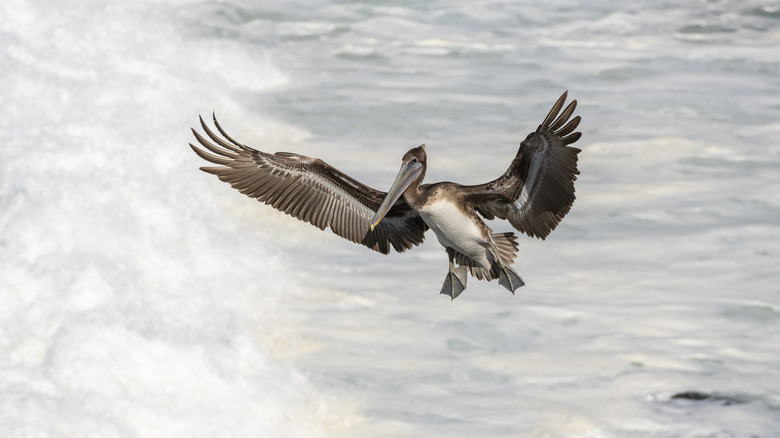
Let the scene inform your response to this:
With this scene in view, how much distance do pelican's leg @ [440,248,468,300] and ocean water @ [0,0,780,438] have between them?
18.0 feet

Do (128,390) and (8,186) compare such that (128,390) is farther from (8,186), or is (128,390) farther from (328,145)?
(328,145)

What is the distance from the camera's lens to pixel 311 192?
6578mm

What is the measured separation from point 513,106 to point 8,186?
12.7 metres

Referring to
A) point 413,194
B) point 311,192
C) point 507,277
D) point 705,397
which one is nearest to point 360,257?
point 705,397

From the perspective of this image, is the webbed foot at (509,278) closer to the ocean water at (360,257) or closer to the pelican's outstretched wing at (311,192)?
the pelican's outstretched wing at (311,192)

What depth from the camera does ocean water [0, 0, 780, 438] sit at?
12102mm

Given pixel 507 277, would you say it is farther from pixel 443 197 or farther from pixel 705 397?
pixel 705 397

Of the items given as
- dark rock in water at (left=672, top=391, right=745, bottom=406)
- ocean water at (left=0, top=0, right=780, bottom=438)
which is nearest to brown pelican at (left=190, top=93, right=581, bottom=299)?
ocean water at (left=0, top=0, right=780, bottom=438)

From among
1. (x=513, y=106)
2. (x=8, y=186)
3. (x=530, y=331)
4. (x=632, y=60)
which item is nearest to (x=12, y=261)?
(x=8, y=186)

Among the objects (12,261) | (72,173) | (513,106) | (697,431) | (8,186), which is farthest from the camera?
(513,106)

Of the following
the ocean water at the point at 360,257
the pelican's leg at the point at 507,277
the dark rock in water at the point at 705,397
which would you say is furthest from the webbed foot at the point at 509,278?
the dark rock in water at the point at 705,397

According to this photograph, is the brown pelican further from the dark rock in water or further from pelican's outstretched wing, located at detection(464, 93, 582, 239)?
the dark rock in water

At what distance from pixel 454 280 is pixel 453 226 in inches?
22.6

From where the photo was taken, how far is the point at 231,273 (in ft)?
52.2
